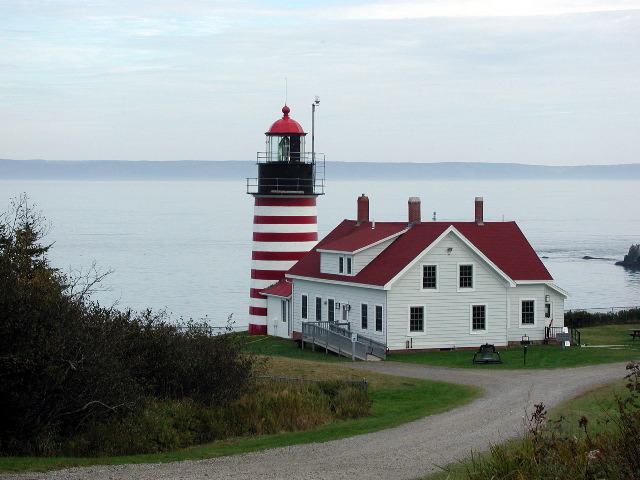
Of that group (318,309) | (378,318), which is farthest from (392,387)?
(318,309)

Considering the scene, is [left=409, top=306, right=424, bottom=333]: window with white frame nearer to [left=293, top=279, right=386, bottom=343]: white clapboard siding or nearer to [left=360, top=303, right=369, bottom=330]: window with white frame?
[left=293, top=279, right=386, bottom=343]: white clapboard siding

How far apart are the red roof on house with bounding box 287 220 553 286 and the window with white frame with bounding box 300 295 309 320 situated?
979 millimetres

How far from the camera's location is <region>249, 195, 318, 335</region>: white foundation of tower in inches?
1773

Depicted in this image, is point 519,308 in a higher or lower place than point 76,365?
higher

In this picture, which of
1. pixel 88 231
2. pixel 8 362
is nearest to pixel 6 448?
pixel 8 362

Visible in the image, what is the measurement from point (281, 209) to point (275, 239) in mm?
1367

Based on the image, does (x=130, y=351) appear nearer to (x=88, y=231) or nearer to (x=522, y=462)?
(x=522, y=462)

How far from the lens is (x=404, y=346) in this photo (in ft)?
119

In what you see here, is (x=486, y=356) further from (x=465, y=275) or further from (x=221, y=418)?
(x=221, y=418)

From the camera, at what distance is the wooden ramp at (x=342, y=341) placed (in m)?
35.0

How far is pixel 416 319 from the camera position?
36.7 m

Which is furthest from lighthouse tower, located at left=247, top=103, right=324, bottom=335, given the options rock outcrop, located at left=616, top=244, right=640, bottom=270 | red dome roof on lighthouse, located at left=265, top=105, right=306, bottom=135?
rock outcrop, located at left=616, top=244, right=640, bottom=270

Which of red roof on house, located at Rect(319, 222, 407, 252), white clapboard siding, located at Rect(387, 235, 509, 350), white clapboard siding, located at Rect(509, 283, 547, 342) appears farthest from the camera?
red roof on house, located at Rect(319, 222, 407, 252)

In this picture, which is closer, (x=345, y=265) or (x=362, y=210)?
(x=345, y=265)
